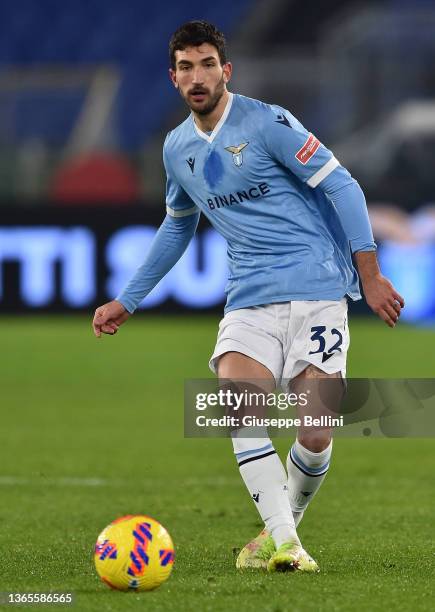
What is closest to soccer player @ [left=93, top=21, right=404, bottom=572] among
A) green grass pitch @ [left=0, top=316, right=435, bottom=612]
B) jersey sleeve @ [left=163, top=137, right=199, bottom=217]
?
jersey sleeve @ [left=163, top=137, right=199, bottom=217]

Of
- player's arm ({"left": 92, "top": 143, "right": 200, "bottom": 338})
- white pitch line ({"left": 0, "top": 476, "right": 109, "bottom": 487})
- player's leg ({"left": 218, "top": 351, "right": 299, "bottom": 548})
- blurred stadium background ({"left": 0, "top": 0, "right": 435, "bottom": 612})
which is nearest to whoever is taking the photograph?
player's leg ({"left": 218, "top": 351, "right": 299, "bottom": 548})

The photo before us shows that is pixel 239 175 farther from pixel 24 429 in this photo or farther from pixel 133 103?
pixel 133 103

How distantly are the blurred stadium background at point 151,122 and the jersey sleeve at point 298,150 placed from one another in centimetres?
1101

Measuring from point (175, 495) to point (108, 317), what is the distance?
6.49ft

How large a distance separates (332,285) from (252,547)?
0.99 m

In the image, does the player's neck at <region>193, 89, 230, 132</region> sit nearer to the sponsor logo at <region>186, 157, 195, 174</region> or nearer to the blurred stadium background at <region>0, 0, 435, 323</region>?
the sponsor logo at <region>186, 157, 195, 174</region>

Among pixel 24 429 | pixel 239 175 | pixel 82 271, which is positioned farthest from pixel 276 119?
pixel 82 271

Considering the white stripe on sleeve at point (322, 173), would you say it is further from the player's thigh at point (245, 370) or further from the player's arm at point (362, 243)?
the player's thigh at point (245, 370)

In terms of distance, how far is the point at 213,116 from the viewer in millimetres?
4836

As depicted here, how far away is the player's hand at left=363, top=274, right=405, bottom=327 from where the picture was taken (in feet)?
14.8

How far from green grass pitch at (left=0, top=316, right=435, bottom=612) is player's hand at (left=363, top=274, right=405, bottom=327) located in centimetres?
90

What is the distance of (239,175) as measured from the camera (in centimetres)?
477

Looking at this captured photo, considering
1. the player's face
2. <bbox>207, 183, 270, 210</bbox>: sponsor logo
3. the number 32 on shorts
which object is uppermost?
the player's face

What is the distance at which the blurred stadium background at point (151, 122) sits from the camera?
16.0 metres
